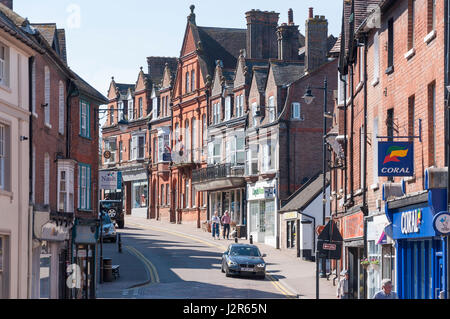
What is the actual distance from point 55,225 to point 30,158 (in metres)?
4.16

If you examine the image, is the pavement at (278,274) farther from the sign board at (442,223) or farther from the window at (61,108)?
the sign board at (442,223)

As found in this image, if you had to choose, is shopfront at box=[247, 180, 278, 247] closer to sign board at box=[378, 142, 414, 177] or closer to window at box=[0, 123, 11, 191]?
window at box=[0, 123, 11, 191]

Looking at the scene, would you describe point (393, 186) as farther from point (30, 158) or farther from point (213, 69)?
point (213, 69)

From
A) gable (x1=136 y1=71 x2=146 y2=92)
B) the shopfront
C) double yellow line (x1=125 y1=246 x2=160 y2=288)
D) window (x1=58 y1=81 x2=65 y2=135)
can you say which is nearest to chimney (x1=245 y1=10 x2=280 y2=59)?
the shopfront

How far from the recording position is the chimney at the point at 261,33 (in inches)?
2650

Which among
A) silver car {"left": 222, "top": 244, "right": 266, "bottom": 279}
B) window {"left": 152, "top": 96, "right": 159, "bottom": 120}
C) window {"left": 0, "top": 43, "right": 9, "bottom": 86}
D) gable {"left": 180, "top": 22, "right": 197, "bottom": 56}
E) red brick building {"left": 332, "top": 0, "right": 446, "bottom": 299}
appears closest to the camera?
red brick building {"left": 332, "top": 0, "right": 446, "bottom": 299}

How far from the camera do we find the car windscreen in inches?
1590

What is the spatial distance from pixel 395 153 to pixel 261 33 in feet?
155

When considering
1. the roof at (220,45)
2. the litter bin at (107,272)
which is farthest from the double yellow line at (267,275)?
the roof at (220,45)

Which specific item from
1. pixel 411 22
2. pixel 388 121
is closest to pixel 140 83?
pixel 388 121

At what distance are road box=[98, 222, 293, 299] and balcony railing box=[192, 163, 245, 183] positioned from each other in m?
6.03

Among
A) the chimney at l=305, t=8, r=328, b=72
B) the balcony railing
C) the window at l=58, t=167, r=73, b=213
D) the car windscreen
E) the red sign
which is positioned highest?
the chimney at l=305, t=8, r=328, b=72

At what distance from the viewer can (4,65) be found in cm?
→ 2509
